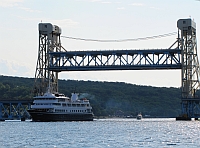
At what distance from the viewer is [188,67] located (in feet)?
513

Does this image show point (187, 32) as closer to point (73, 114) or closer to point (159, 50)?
point (159, 50)

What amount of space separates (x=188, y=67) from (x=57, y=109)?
97.9 ft

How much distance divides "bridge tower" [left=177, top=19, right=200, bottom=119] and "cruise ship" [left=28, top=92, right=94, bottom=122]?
77.8 ft

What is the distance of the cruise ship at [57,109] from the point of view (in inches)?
5989

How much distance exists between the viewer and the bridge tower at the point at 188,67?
512ft

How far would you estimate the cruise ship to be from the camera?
152125 mm

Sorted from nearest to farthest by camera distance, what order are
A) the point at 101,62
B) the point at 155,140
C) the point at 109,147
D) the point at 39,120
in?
1. the point at 109,147
2. the point at 155,140
3. the point at 39,120
4. the point at 101,62

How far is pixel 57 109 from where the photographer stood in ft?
510

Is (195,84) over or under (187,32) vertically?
under

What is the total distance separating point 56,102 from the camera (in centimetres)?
15512

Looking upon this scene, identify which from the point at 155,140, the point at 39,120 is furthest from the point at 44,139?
the point at 39,120

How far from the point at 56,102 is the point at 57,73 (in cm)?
1662

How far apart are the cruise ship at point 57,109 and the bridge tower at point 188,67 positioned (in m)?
23.7

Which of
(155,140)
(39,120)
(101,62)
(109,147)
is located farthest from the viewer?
(101,62)
